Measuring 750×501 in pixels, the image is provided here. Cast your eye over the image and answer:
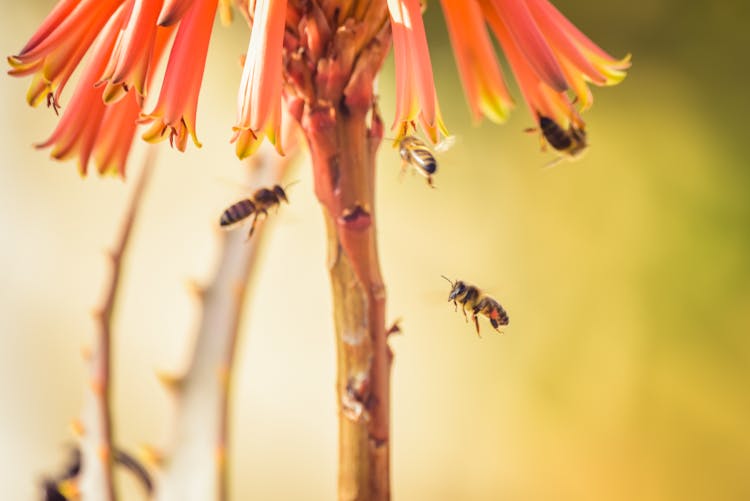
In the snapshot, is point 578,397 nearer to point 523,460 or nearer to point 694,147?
point 523,460

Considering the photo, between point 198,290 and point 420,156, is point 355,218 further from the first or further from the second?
point 198,290

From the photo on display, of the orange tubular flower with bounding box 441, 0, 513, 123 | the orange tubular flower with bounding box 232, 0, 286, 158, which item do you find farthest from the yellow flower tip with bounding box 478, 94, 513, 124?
the orange tubular flower with bounding box 232, 0, 286, 158

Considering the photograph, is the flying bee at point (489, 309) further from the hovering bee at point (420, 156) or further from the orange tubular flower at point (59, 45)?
the orange tubular flower at point (59, 45)

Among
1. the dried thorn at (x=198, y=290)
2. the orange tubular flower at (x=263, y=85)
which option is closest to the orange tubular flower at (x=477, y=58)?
the orange tubular flower at (x=263, y=85)

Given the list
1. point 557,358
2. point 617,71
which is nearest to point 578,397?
point 557,358

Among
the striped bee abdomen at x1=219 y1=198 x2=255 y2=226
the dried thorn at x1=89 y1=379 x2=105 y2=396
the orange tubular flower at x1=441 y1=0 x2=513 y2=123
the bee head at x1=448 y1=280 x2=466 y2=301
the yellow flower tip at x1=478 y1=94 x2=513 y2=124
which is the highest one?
the orange tubular flower at x1=441 y1=0 x2=513 y2=123

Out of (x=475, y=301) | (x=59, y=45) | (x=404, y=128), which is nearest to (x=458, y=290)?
(x=475, y=301)

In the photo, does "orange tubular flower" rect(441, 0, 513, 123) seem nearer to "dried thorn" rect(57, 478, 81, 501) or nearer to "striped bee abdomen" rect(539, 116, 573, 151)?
"striped bee abdomen" rect(539, 116, 573, 151)
